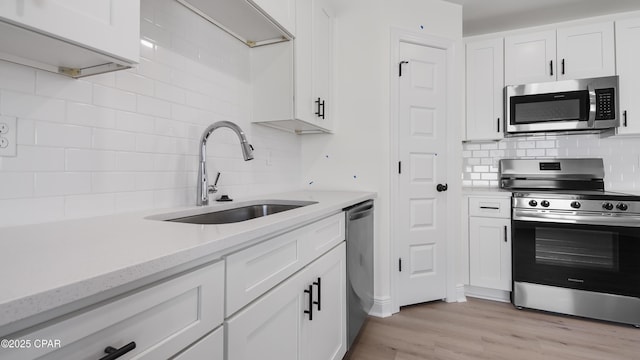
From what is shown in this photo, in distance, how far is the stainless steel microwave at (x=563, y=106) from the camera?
8.20 feet

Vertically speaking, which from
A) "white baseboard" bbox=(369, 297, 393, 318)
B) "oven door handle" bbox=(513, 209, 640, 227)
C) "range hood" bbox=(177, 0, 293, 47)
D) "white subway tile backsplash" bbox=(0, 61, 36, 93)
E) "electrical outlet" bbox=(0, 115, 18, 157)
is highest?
"range hood" bbox=(177, 0, 293, 47)

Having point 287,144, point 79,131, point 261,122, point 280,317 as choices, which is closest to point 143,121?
point 79,131

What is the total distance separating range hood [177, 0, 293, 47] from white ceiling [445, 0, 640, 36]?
1.74 m

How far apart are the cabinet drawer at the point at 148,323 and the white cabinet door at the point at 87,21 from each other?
0.62 meters

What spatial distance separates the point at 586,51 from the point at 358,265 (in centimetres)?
271

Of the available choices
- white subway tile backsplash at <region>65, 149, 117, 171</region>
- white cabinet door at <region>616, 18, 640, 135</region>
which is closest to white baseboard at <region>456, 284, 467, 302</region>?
white cabinet door at <region>616, 18, 640, 135</region>

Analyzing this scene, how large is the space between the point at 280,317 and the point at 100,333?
0.61 meters

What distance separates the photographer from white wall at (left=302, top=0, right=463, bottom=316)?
7.79ft

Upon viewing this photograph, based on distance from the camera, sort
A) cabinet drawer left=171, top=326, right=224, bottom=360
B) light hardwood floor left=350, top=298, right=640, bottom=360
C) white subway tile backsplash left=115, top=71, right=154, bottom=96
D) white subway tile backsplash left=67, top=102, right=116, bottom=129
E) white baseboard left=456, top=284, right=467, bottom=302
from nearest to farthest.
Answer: cabinet drawer left=171, top=326, right=224, bottom=360, white subway tile backsplash left=67, top=102, right=116, bottom=129, white subway tile backsplash left=115, top=71, right=154, bottom=96, light hardwood floor left=350, top=298, right=640, bottom=360, white baseboard left=456, top=284, right=467, bottom=302

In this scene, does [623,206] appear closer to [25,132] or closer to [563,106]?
[563,106]

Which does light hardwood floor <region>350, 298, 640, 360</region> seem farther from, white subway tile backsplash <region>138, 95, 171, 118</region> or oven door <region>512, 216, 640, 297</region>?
white subway tile backsplash <region>138, 95, 171, 118</region>

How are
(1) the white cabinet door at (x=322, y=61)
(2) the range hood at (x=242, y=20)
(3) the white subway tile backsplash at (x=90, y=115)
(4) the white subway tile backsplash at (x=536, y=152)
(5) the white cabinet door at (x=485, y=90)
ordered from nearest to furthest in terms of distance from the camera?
(3) the white subway tile backsplash at (x=90, y=115), (2) the range hood at (x=242, y=20), (1) the white cabinet door at (x=322, y=61), (5) the white cabinet door at (x=485, y=90), (4) the white subway tile backsplash at (x=536, y=152)

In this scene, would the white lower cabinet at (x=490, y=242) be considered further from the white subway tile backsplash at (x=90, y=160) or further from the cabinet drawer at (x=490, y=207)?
the white subway tile backsplash at (x=90, y=160)

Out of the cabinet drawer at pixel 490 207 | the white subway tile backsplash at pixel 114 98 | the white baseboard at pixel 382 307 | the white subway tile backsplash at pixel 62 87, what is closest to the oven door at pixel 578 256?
the cabinet drawer at pixel 490 207
